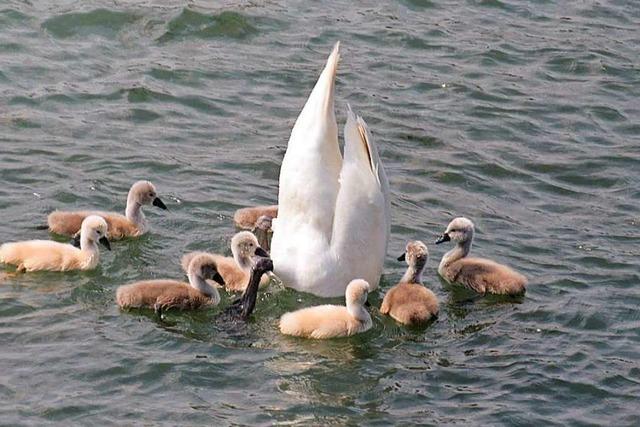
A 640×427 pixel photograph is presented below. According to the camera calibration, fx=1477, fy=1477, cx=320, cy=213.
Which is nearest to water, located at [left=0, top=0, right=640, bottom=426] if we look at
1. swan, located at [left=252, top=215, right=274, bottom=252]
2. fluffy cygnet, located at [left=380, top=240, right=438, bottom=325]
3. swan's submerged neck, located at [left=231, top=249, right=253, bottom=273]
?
fluffy cygnet, located at [left=380, top=240, right=438, bottom=325]

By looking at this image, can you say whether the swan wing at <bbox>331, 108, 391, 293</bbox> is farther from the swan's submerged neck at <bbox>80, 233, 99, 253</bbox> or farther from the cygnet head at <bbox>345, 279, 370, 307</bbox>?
the swan's submerged neck at <bbox>80, 233, 99, 253</bbox>

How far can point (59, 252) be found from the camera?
9.62 meters

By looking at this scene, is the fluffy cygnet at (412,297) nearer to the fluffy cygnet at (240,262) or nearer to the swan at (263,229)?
the fluffy cygnet at (240,262)

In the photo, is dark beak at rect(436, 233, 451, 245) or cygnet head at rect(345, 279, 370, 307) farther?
dark beak at rect(436, 233, 451, 245)

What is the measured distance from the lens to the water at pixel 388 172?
834 cm

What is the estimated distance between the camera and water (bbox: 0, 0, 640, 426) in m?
8.34

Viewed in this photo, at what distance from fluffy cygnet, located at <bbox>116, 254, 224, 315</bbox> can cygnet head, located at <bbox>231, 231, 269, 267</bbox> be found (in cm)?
30

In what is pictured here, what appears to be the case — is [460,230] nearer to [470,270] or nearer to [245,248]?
[470,270]

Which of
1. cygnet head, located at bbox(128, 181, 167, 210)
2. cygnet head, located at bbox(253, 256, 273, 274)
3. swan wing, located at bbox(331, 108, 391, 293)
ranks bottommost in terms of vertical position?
cygnet head, located at bbox(253, 256, 273, 274)

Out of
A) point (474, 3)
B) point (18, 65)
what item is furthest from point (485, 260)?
point (474, 3)

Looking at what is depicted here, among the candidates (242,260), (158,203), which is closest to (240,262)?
(242,260)

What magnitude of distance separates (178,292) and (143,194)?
151cm

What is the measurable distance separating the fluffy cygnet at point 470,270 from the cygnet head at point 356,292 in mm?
1267

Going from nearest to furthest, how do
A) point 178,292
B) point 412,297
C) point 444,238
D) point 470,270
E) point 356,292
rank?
1. point 356,292
2. point 178,292
3. point 412,297
4. point 470,270
5. point 444,238
